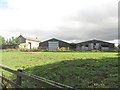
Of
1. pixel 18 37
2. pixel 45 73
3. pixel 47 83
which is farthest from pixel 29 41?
pixel 47 83

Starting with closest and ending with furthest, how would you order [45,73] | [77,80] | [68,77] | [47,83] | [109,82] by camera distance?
[47,83] → [109,82] → [77,80] → [68,77] → [45,73]

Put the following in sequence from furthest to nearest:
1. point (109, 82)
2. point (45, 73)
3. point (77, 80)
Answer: point (45, 73), point (77, 80), point (109, 82)

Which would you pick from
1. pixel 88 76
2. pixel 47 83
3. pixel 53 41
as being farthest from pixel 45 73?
pixel 53 41

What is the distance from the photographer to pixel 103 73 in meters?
11.6

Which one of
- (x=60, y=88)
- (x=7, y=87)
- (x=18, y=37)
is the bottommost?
(x=7, y=87)

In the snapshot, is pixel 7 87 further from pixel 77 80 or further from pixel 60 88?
pixel 60 88

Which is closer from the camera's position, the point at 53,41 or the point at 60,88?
the point at 60,88

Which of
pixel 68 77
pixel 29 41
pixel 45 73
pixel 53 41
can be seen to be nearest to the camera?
pixel 68 77

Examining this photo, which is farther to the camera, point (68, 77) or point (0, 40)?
point (0, 40)

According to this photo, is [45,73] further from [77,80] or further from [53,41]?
[53,41]

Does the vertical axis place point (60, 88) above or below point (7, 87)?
above

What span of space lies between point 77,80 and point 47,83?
537 cm

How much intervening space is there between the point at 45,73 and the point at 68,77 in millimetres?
2069

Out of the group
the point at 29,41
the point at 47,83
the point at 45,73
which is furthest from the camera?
the point at 29,41
